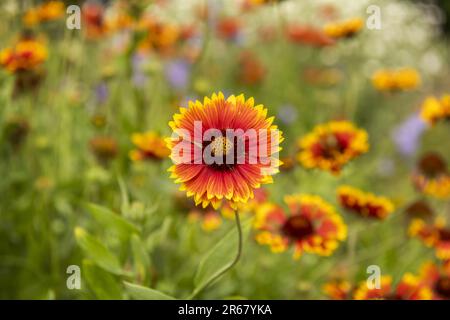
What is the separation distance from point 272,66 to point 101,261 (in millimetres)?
1920

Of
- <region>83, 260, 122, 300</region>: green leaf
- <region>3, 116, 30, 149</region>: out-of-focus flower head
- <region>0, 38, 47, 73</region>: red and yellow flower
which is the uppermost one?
<region>0, 38, 47, 73</region>: red and yellow flower

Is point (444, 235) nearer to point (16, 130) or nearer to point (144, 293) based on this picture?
point (144, 293)

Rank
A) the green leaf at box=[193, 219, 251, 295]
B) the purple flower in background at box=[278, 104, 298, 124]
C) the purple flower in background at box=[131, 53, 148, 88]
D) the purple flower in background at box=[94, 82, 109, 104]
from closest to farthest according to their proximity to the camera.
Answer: the green leaf at box=[193, 219, 251, 295] < the purple flower in background at box=[131, 53, 148, 88] < the purple flower in background at box=[94, 82, 109, 104] < the purple flower in background at box=[278, 104, 298, 124]

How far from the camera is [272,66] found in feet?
8.13

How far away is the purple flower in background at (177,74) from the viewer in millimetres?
2141

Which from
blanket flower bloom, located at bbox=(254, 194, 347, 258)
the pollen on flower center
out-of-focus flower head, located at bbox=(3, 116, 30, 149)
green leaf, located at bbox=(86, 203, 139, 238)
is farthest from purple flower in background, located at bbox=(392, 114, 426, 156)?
the pollen on flower center

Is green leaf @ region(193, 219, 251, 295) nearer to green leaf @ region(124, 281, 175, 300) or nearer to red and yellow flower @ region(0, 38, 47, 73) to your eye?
green leaf @ region(124, 281, 175, 300)

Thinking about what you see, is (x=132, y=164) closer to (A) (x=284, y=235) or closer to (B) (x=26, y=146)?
(B) (x=26, y=146)

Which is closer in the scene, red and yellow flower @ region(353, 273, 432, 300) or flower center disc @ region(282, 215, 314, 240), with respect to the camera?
red and yellow flower @ region(353, 273, 432, 300)

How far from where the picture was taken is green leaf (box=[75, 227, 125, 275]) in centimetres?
65

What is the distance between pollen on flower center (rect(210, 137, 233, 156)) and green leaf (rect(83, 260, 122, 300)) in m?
0.24

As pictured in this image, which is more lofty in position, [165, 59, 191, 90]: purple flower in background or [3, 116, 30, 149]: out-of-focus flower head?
[165, 59, 191, 90]: purple flower in background

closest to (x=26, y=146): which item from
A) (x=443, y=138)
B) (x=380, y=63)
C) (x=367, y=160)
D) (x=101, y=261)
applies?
(x=101, y=261)

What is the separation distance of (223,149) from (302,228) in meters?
0.34
